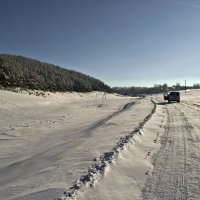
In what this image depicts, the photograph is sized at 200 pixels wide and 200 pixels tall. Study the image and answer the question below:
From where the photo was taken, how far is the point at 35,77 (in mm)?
71312

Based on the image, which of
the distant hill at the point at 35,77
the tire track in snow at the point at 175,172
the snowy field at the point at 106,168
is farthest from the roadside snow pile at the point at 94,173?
the distant hill at the point at 35,77

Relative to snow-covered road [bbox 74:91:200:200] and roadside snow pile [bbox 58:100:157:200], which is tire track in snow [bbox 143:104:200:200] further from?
roadside snow pile [bbox 58:100:157:200]

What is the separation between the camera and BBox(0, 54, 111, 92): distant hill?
5913cm

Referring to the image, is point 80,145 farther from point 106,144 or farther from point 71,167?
point 71,167

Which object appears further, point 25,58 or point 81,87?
point 81,87

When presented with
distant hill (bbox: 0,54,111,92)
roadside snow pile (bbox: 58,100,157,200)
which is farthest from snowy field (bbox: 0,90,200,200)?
distant hill (bbox: 0,54,111,92)

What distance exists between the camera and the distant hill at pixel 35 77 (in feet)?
194

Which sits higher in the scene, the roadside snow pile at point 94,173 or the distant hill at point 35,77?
A: the distant hill at point 35,77

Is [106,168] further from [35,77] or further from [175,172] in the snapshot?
[35,77]

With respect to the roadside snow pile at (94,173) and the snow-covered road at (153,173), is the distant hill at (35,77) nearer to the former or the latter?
the snow-covered road at (153,173)

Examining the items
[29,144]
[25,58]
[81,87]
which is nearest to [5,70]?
[25,58]

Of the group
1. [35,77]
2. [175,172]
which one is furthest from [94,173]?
[35,77]

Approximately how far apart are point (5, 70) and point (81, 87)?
36.7 metres

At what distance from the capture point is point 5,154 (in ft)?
40.6
